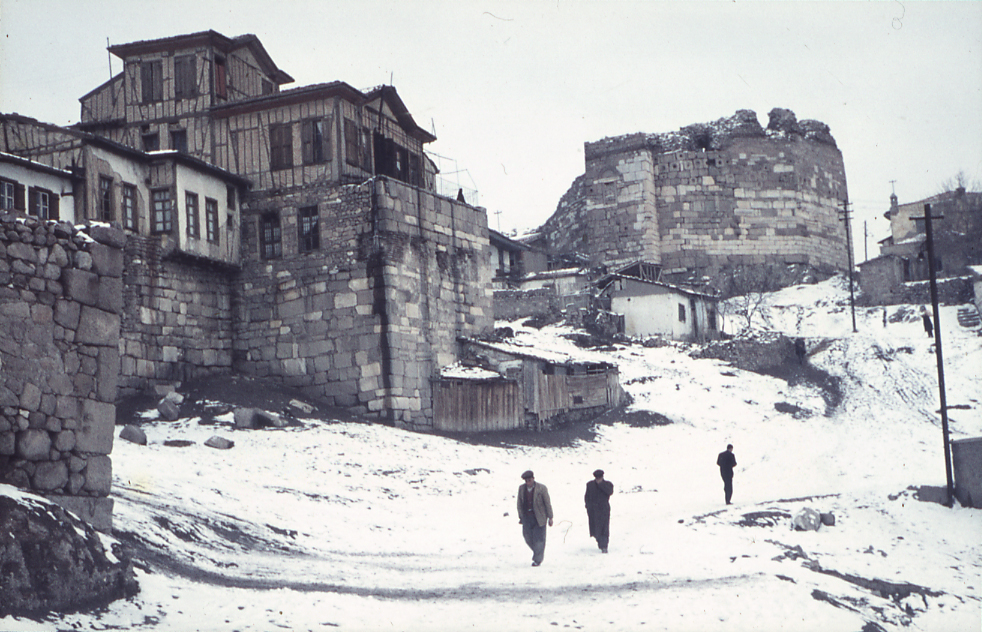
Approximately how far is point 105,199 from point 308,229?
5.23 metres

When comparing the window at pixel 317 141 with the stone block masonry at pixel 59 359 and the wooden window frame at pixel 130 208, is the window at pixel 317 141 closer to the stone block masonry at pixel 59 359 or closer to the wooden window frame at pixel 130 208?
the wooden window frame at pixel 130 208

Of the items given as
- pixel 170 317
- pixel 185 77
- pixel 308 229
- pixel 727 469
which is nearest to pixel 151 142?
pixel 185 77

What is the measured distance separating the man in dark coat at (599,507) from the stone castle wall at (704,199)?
1247 inches

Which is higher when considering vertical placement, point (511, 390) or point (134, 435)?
point (511, 390)

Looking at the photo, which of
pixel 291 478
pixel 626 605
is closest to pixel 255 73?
pixel 291 478

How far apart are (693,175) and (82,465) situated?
3945cm

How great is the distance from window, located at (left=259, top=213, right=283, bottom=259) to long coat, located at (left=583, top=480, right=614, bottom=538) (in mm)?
14806

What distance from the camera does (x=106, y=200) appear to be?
2300 cm

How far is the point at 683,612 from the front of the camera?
11.2m

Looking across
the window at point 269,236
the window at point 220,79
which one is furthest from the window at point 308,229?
the window at point 220,79

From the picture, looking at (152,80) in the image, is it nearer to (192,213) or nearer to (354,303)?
(192,213)

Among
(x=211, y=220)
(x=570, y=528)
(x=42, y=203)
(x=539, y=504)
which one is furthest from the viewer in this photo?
(x=211, y=220)

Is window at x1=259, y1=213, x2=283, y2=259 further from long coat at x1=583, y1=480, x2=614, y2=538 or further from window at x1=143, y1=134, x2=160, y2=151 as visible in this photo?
long coat at x1=583, y1=480, x2=614, y2=538

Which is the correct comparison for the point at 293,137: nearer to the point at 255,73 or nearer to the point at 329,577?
the point at 255,73
